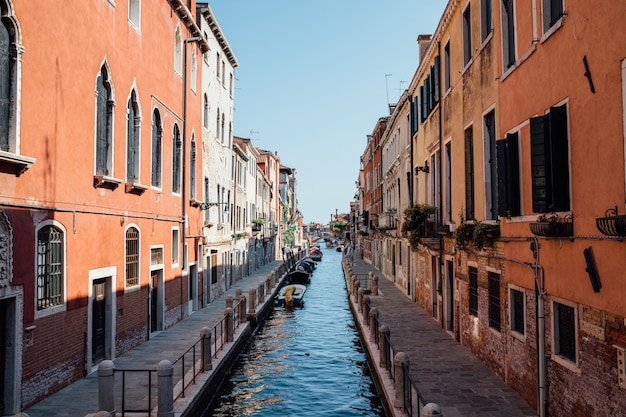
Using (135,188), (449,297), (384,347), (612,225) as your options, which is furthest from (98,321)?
(612,225)

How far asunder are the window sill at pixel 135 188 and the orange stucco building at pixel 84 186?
0.06m

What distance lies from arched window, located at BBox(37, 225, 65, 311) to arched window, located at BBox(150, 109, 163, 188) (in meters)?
5.66

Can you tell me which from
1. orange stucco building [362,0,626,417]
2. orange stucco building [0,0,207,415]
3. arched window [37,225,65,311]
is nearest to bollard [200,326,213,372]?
orange stucco building [0,0,207,415]

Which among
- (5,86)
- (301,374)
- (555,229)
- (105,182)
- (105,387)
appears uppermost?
(5,86)

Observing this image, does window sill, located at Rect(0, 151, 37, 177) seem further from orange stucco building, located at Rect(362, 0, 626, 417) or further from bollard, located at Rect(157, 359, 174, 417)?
orange stucco building, located at Rect(362, 0, 626, 417)

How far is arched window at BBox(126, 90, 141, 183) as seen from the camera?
1348cm

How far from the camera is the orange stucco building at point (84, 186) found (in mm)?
8328

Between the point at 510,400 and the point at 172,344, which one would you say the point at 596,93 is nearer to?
the point at 510,400

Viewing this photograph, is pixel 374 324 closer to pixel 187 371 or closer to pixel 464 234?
pixel 464 234

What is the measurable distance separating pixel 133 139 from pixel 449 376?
31.4 feet

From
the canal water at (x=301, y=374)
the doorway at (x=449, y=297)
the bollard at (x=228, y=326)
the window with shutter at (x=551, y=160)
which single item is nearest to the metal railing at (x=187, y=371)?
the canal water at (x=301, y=374)

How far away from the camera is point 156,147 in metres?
15.9

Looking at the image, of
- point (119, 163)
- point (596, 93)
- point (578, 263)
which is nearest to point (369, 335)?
point (119, 163)

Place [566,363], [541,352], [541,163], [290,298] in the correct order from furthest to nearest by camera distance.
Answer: [290,298] < [541,352] < [541,163] < [566,363]
